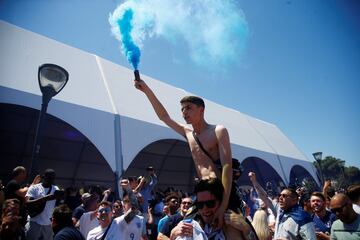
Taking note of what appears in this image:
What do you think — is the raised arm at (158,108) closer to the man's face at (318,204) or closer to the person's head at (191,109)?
the person's head at (191,109)

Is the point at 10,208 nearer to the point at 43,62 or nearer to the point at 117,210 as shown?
the point at 117,210

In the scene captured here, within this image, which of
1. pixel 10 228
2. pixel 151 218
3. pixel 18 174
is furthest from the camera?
pixel 151 218

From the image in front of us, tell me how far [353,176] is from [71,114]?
79.7 metres

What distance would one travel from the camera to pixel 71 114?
1082 cm

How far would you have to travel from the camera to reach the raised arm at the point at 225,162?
7.49 feet

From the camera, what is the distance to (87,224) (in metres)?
6.29

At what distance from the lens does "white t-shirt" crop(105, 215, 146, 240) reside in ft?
16.3

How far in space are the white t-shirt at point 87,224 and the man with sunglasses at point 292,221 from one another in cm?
379

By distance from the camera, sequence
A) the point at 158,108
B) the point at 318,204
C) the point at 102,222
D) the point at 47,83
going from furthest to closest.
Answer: the point at 318,204
the point at 102,222
the point at 47,83
the point at 158,108

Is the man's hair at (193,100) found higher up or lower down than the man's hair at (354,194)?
higher up

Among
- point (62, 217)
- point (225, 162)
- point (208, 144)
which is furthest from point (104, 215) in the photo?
point (225, 162)

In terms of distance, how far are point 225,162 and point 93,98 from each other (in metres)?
10.6

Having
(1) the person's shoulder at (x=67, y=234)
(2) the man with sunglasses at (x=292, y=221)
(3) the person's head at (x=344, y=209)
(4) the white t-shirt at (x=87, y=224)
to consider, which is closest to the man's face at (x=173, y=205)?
(4) the white t-shirt at (x=87, y=224)

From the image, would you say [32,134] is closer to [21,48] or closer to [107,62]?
[21,48]
